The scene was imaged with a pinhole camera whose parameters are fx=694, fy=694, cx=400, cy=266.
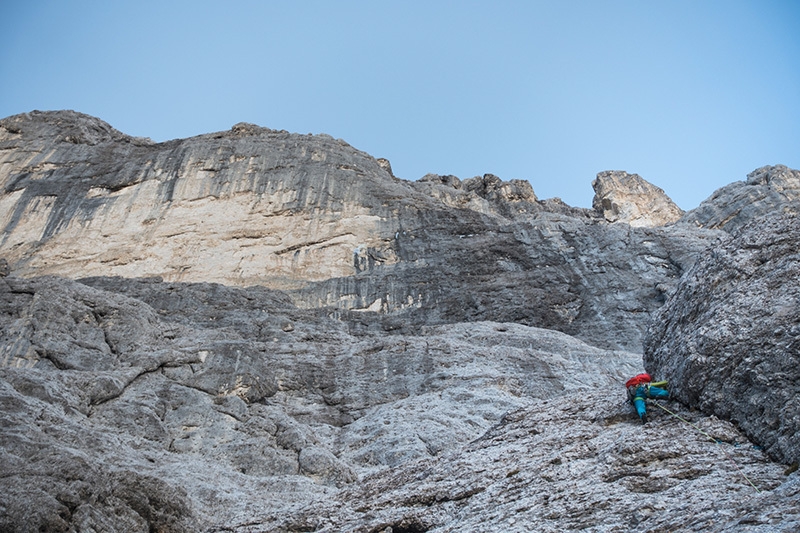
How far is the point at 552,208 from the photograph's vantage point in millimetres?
70062

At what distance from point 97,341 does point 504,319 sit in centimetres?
2177

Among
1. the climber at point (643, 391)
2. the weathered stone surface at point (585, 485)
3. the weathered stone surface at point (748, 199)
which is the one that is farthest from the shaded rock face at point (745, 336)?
the weathered stone surface at point (748, 199)

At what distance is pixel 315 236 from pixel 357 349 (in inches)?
836

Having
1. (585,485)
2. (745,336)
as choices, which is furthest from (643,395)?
Result: (585,485)

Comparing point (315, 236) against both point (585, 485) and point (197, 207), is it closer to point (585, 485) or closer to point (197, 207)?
point (197, 207)

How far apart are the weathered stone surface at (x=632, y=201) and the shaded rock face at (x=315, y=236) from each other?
21203 mm

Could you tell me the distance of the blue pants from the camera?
1054cm

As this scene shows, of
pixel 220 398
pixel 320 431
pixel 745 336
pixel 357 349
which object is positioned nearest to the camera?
pixel 745 336

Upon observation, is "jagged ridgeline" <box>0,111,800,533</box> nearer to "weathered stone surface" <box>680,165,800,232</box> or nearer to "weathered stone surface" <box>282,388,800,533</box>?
"weathered stone surface" <box>282,388,800,533</box>

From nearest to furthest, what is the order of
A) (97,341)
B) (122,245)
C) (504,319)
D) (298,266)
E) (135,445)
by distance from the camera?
(135,445)
(97,341)
(504,319)
(298,266)
(122,245)

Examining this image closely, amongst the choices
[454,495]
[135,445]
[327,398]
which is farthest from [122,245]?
[454,495]

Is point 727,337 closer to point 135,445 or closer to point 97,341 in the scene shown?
point 135,445

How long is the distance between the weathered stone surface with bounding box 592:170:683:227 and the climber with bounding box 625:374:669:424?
65.2 m

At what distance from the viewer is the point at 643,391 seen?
10.8 m
